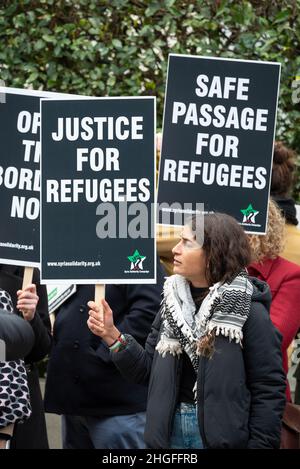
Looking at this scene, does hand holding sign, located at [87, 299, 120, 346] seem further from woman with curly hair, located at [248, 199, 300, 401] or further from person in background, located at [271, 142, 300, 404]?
person in background, located at [271, 142, 300, 404]

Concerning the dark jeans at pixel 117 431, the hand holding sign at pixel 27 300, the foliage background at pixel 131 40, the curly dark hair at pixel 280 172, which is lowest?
the dark jeans at pixel 117 431

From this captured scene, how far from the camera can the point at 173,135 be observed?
4.86 meters

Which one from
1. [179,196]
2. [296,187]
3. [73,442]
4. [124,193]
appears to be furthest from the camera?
[296,187]

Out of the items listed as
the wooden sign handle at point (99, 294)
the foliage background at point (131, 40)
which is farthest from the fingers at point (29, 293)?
the foliage background at point (131, 40)

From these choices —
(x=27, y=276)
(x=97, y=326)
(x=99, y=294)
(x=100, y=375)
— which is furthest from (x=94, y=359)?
(x=97, y=326)

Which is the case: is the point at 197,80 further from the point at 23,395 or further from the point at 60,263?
the point at 23,395

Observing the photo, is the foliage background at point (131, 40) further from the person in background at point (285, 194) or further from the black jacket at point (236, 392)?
the black jacket at point (236, 392)

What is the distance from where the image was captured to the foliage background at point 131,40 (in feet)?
23.0

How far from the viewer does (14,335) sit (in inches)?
117

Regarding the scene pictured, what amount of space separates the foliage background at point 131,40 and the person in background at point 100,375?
7.48 ft

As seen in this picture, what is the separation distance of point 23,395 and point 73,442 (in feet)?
4.40

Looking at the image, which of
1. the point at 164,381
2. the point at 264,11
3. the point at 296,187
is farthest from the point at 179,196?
the point at 264,11

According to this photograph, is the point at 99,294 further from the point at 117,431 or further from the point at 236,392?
the point at 117,431

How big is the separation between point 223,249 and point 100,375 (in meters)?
1.25
